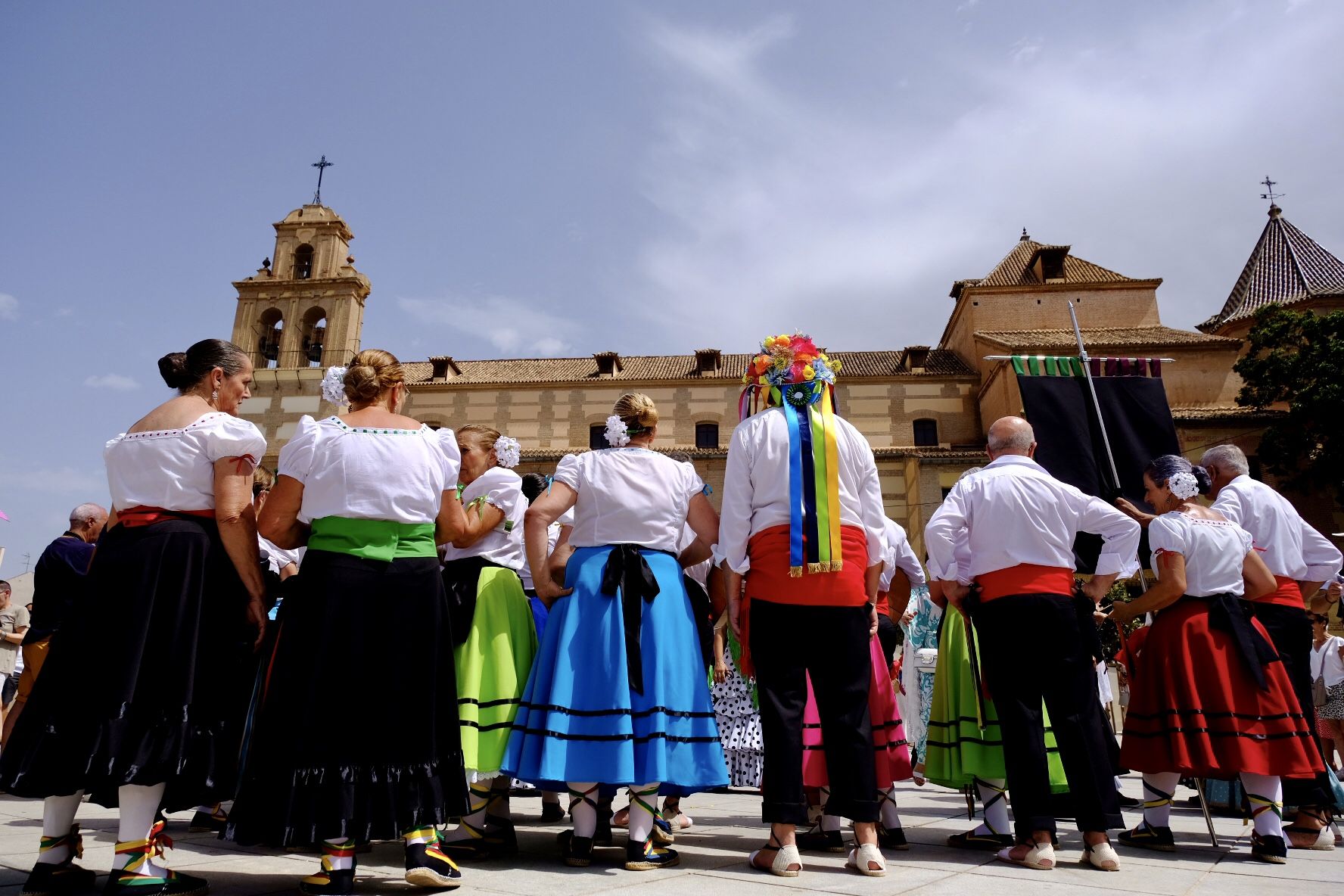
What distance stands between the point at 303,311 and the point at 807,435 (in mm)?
34061

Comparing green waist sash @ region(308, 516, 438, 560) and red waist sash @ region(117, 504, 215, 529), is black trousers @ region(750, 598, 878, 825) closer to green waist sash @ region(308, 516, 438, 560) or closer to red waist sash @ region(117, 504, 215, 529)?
green waist sash @ region(308, 516, 438, 560)

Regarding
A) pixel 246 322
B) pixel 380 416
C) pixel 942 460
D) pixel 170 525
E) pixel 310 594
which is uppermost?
pixel 246 322

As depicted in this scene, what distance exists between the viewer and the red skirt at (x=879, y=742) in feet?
13.6

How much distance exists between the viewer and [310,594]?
9.88 feet

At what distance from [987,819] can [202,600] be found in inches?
142

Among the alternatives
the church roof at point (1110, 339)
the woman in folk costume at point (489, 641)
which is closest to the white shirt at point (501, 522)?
the woman in folk costume at point (489, 641)

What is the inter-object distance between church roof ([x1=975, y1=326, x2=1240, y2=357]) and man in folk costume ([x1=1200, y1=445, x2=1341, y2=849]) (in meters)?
25.3

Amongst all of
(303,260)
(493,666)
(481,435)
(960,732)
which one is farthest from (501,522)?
(303,260)

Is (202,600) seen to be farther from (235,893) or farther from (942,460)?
(942,460)

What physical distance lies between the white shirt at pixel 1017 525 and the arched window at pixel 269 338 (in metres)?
34.4

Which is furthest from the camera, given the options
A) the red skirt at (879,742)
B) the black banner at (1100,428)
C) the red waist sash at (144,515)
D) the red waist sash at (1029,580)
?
the black banner at (1100,428)

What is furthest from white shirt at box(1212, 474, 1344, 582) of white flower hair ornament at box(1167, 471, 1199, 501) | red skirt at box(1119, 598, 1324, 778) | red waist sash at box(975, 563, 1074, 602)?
red waist sash at box(975, 563, 1074, 602)

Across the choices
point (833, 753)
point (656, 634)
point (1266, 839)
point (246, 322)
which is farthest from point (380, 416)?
point (246, 322)

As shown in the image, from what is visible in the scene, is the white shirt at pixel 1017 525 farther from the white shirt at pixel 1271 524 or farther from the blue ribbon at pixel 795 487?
the white shirt at pixel 1271 524
